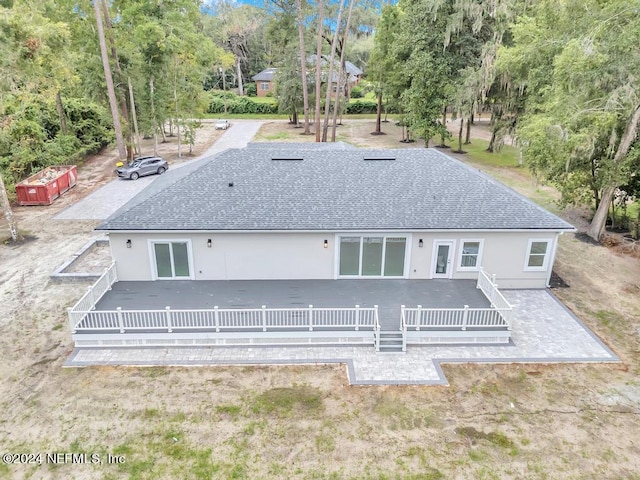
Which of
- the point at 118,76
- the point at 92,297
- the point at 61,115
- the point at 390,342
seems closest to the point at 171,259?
the point at 92,297

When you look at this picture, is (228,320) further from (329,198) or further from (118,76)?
(118,76)

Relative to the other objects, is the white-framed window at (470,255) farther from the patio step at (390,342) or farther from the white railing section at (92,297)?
the white railing section at (92,297)

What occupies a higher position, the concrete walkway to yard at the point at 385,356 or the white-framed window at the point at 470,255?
the white-framed window at the point at 470,255

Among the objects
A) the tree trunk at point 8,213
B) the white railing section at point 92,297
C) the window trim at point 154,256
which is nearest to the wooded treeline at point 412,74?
the tree trunk at point 8,213

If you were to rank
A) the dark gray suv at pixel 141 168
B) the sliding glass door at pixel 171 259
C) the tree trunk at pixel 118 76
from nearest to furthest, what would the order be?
1. the sliding glass door at pixel 171 259
2. the tree trunk at pixel 118 76
3. the dark gray suv at pixel 141 168

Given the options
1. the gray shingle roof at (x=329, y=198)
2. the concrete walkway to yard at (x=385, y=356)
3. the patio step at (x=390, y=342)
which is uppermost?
the gray shingle roof at (x=329, y=198)
